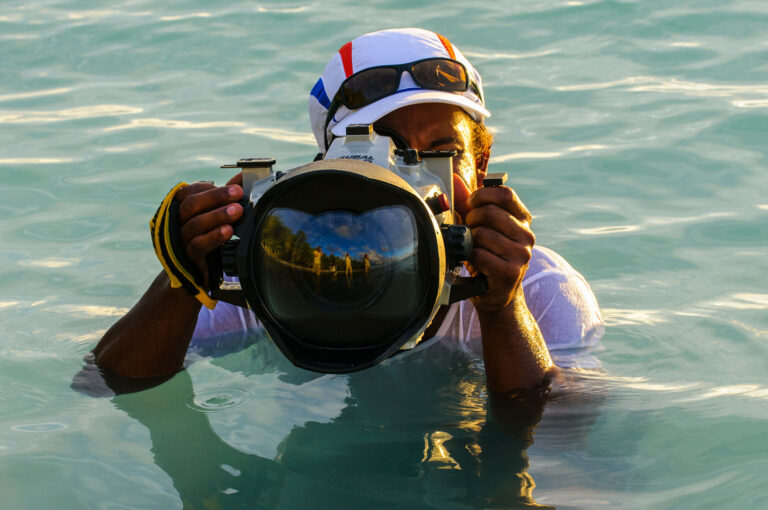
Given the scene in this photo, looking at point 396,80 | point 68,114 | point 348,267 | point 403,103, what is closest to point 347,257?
point 348,267

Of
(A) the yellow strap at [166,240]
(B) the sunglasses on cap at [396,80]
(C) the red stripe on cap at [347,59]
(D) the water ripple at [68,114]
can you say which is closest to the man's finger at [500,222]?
(A) the yellow strap at [166,240]

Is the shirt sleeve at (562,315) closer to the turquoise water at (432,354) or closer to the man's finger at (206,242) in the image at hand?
the turquoise water at (432,354)

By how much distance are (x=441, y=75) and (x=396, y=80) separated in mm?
106

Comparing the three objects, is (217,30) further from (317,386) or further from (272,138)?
(317,386)

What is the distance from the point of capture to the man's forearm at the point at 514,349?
1864mm

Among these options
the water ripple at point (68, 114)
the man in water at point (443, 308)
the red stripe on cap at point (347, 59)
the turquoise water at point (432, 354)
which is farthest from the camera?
the water ripple at point (68, 114)

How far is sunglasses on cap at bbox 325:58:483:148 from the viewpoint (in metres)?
2.23

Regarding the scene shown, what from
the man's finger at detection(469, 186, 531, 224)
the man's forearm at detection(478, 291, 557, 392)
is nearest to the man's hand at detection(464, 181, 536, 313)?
the man's finger at detection(469, 186, 531, 224)

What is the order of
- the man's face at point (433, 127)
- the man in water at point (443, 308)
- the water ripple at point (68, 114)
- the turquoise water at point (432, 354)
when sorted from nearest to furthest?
1. the man in water at point (443, 308)
2. the turquoise water at point (432, 354)
3. the man's face at point (433, 127)
4. the water ripple at point (68, 114)

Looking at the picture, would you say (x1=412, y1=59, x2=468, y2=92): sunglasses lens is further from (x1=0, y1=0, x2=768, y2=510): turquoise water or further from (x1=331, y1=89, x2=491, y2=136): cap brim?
(x1=0, y1=0, x2=768, y2=510): turquoise water

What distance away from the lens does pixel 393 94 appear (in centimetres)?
220

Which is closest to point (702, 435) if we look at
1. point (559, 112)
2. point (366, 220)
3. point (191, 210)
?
point (366, 220)

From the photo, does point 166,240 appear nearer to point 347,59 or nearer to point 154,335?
point 154,335

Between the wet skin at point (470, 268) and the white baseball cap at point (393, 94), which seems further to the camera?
the white baseball cap at point (393, 94)
